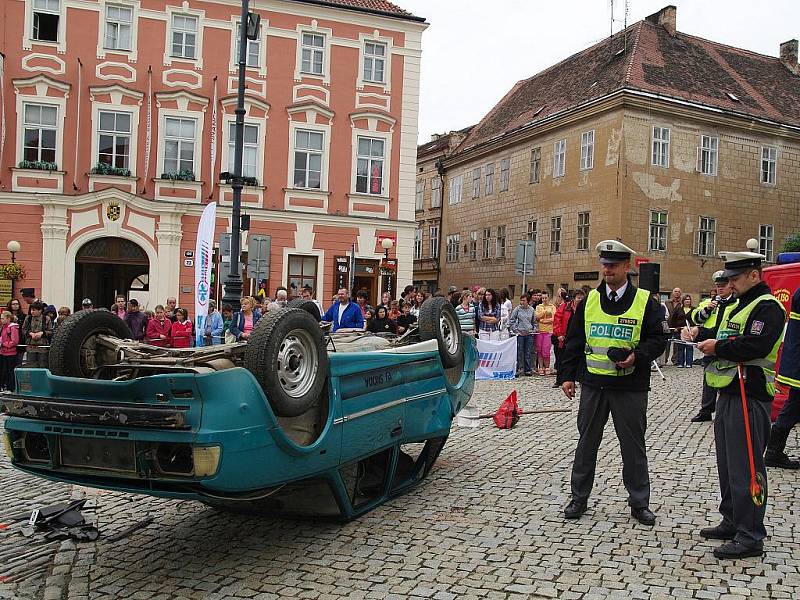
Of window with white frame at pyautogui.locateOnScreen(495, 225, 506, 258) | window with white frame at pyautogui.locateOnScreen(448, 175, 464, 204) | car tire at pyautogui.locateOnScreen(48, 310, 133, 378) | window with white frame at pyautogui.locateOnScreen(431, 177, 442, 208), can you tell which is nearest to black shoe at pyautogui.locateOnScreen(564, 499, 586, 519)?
car tire at pyautogui.locateOnScreen(48, 310, 133, 378)

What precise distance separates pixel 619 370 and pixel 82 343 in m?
3.78

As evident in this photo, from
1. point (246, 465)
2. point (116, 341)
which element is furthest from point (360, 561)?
point (116, 341)

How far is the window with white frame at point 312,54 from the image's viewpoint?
2786cm

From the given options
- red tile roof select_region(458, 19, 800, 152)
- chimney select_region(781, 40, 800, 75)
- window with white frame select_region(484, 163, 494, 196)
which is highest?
chimney select_region(781, 40, 800, 75)

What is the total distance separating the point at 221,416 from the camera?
173 inches

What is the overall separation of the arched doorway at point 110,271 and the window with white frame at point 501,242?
19.1 m

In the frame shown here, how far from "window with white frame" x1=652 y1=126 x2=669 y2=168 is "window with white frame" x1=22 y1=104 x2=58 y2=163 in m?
22.3

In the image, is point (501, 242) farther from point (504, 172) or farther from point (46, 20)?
point (46, 20)

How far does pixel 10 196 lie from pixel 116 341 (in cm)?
2204

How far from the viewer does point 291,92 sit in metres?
27.7

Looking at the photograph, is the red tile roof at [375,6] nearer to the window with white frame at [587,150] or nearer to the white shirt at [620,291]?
the window with white frame at [587,150]

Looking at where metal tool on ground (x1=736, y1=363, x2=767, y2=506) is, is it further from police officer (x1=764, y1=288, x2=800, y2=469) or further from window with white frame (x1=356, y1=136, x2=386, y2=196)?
window with white frame (x1=356, y1=136, x2=386, y2=196)

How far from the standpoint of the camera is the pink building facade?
25125 millimetres

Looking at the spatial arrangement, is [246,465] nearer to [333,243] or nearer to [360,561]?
[360,561]
